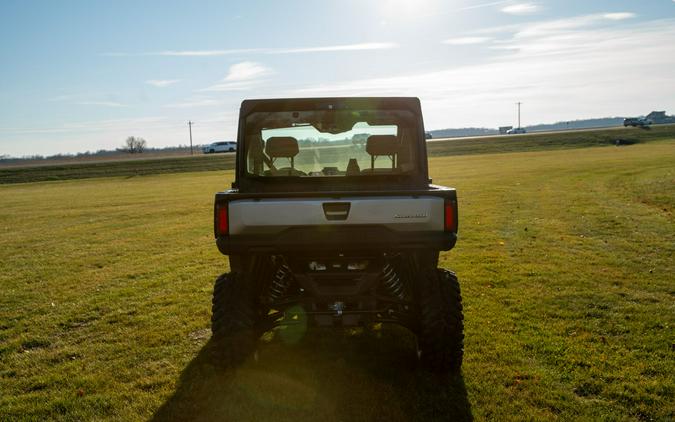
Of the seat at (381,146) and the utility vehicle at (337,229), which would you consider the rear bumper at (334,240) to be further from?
the seat at (381,146)

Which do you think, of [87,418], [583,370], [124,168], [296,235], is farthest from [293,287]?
[124,168]

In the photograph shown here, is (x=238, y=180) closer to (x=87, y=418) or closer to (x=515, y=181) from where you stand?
(x=87, y=418)

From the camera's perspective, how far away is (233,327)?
446cm

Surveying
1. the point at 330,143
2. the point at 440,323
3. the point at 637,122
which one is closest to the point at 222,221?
the point at 330,143

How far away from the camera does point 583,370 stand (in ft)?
15.8

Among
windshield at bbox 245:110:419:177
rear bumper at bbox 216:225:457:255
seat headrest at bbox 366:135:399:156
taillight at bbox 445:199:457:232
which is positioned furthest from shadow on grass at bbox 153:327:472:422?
seat headrest at bbox 366:135:399:156

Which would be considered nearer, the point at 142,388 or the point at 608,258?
the point at 142,388

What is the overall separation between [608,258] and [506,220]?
16.0 ft

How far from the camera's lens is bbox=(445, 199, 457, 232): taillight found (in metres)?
4.34

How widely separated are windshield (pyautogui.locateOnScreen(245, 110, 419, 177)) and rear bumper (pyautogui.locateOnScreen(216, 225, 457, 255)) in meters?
1.01

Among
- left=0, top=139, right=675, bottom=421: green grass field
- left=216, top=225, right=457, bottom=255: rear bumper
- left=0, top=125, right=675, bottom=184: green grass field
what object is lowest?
left=0, top=139, right=675, bottom=421: green grass field

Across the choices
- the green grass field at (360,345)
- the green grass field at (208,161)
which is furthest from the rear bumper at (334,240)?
the green grass field at (208,161)

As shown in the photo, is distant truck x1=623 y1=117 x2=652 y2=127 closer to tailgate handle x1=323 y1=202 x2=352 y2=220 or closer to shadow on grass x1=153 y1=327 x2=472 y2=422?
shadow on grass x1=153 y1=327 x2=472 y2=422

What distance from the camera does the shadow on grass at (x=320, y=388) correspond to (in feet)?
13.5
